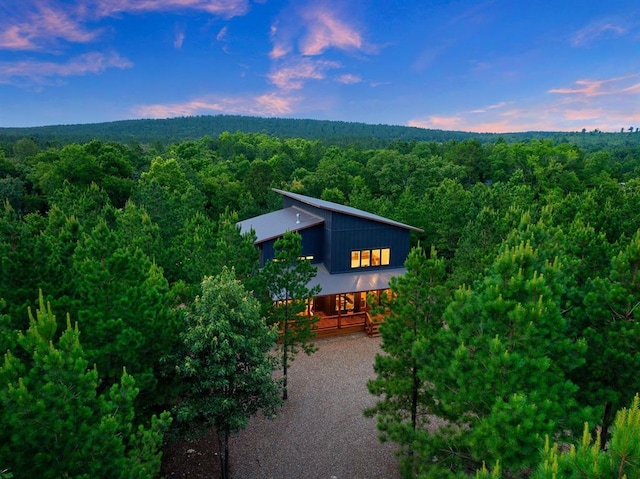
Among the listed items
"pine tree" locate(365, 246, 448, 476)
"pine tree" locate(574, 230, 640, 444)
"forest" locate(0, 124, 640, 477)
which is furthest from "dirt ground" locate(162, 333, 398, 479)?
"pine tree" locate(574, 230, 640, 444)

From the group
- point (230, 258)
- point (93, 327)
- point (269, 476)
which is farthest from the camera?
point (230, 258)

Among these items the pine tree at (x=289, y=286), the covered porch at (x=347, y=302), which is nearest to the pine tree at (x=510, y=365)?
the pine tree at (x=289, y=286)

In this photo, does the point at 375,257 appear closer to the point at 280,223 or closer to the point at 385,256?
the point at 385,256

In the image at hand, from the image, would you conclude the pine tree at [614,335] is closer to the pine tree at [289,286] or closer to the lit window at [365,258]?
the pine tree at [289,286]

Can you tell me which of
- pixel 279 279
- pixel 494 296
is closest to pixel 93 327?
pixel 279 279

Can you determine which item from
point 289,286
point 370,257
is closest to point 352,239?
point 370,257

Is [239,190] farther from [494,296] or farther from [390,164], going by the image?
[494,296]

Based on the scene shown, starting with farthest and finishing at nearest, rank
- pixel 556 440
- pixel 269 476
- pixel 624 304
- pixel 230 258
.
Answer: pixel 230 258
pixel 269 476
pixel 624 304
pixel 556 440
